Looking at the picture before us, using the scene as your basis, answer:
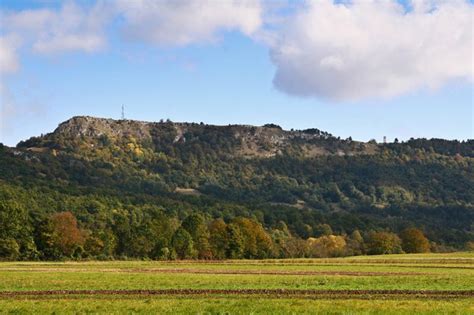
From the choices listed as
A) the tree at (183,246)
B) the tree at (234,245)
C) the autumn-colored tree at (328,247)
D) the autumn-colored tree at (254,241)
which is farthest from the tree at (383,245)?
the tree at (183,246)

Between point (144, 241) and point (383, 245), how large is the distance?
53.0m

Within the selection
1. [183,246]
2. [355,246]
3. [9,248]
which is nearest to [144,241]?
[183,246]

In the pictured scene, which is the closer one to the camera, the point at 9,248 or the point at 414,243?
the point at 9,248

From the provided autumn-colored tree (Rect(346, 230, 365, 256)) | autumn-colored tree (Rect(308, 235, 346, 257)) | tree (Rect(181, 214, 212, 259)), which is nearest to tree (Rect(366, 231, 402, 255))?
autumn-colored tree (Rect(346, 230, 365, 256))

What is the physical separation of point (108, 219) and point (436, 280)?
4776 inches

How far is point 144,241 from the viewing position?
13000cm

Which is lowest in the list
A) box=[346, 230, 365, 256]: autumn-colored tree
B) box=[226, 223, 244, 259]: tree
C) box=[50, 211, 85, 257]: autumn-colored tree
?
box=[346, 230, 365, 256]: autumn-colored tree

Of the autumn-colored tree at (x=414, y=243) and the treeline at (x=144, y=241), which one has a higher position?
the treeline at (x=144, y=241)

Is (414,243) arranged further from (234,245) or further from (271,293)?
(271,293)

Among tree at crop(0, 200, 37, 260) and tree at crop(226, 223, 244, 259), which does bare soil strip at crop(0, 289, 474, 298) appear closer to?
tree at crop(0, 200, 37, 260)

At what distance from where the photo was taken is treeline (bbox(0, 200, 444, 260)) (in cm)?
12125

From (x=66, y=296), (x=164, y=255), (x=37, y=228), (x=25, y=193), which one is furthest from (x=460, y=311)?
(x=25, y=193)

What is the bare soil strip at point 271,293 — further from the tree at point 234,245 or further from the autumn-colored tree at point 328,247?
the autumn-colored tree at point 328,247

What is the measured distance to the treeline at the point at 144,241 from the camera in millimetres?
121250
